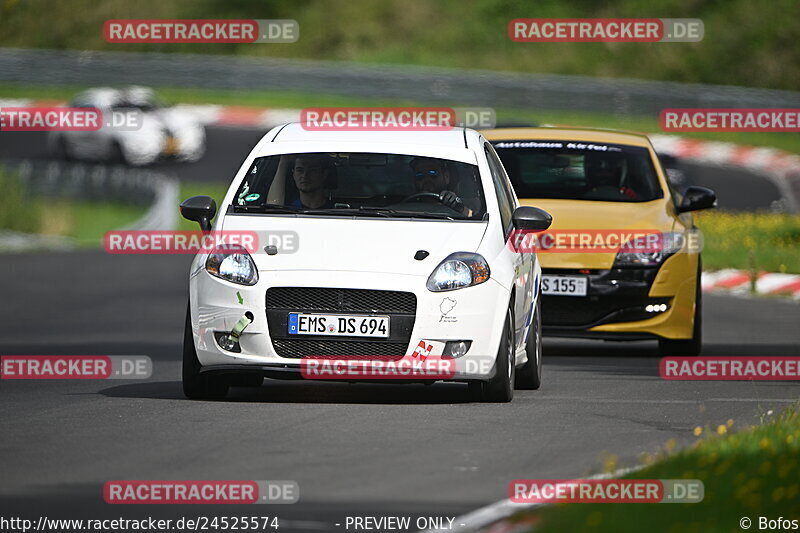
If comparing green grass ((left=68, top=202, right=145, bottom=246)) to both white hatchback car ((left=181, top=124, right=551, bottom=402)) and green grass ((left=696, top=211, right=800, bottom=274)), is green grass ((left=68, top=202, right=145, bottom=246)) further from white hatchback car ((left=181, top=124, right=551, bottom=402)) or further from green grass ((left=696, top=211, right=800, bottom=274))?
white hatchback car ((left=181, top=124, right=551, bottom=402))

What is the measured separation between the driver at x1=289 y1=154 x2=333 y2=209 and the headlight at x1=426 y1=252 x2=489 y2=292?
114 centimetres

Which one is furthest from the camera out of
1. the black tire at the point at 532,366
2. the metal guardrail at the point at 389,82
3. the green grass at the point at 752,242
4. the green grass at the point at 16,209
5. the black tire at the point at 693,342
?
the metal guardrail at the point at 389,82

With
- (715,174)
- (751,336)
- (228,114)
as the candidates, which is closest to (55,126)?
(228,114)

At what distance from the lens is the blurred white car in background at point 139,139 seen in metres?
41.7

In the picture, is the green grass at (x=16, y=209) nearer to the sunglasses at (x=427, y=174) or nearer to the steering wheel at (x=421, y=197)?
the sunglasses at (x=427, y=174)

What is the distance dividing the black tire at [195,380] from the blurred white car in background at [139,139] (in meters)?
30.4

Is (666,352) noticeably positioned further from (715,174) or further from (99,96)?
(99,96)

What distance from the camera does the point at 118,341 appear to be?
17.2 meters

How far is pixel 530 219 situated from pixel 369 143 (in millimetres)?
1151

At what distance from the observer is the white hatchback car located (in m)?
11.1

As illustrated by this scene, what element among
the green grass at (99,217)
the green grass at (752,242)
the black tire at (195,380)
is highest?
the black tire at (195,380)

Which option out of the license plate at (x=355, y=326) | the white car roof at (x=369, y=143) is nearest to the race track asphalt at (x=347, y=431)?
the license plate at (x=355, y=326)

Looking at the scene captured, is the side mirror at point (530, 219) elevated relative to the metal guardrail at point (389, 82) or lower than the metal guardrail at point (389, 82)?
elevated

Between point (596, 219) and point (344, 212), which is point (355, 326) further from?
point (596, 219)
